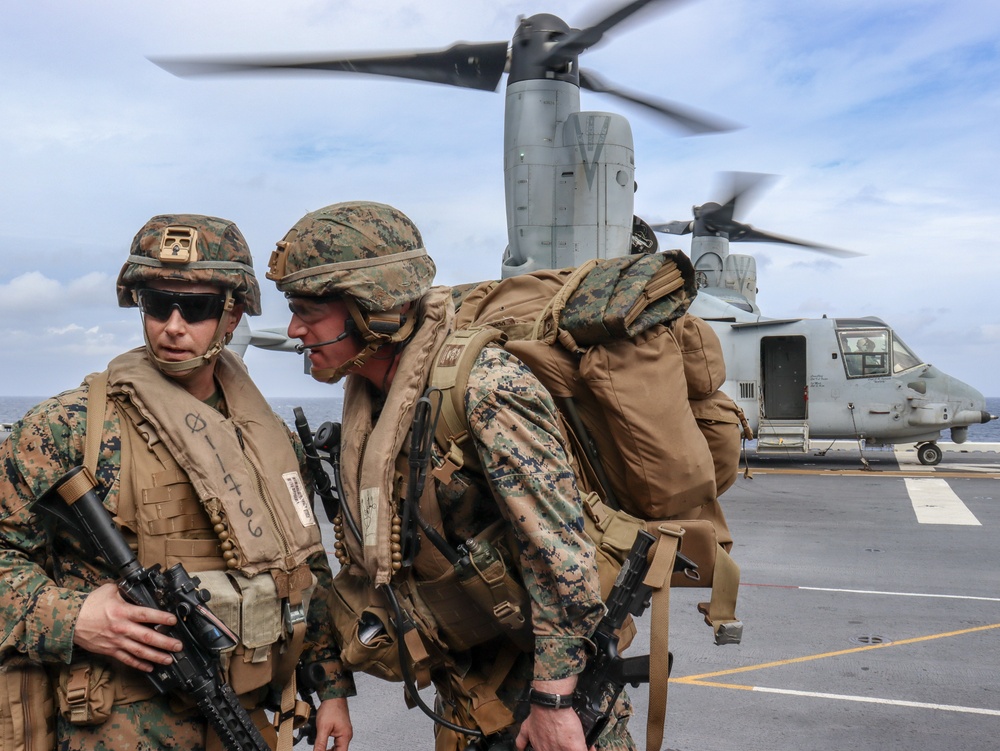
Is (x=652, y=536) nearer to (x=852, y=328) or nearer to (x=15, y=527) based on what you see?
(x=15, y=527)

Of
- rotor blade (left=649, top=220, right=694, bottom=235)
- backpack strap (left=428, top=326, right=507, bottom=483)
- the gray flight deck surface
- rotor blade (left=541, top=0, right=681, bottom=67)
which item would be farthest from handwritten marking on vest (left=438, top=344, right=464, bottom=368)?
rotor blade (left=649, top=220, right=694, bottom=235)

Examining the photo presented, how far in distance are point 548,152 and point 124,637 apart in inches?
366

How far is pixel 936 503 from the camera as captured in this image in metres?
11.4

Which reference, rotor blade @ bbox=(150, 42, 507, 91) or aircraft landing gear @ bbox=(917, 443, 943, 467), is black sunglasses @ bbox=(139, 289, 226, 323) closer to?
rotor blade @ bbox=(150, 42, 507, 91)

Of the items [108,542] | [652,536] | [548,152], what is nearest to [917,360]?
[548,152]

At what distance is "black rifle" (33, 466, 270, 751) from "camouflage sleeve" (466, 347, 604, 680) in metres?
0.71

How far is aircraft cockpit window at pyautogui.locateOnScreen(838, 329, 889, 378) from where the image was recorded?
1512 cm

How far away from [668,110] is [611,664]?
1010 centimetres

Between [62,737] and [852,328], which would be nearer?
[62,737]

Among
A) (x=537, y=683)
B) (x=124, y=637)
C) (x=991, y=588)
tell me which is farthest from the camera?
(x=991, y=588)

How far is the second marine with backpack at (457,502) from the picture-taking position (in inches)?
78.1

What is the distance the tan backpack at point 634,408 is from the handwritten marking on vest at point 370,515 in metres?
0.18

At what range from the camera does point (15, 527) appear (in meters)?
1.91

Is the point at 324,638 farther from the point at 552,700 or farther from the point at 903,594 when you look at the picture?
the point at 903,594
